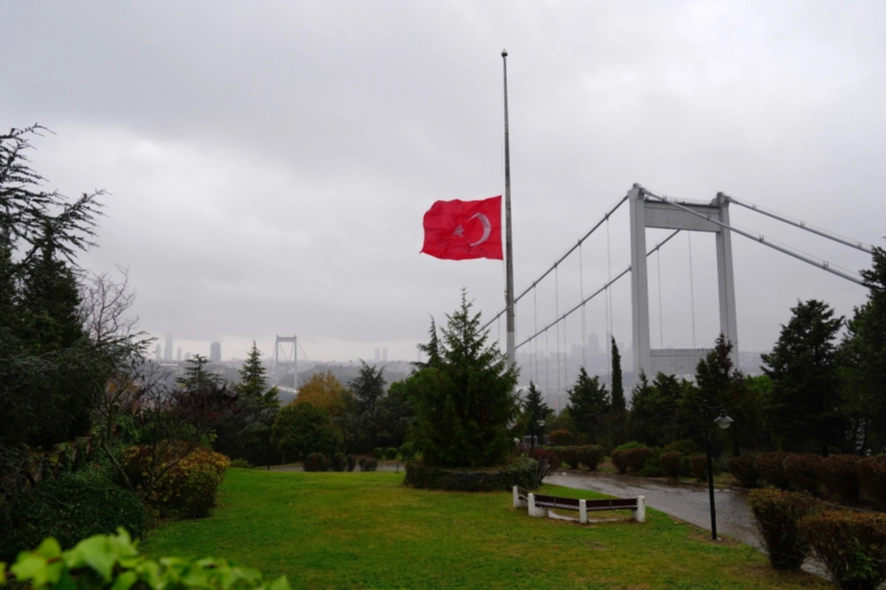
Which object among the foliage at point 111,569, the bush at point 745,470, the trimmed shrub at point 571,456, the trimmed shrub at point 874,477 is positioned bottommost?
the trimmed shrub at point 571,456

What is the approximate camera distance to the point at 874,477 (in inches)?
558

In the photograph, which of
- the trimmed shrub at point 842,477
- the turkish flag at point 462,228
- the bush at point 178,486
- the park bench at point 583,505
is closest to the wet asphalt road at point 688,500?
the park bench at point 583,505

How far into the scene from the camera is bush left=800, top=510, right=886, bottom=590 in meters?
6.72

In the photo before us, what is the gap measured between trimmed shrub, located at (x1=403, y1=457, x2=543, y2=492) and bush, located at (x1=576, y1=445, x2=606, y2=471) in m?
11.2

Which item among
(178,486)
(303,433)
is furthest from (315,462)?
(178,486)

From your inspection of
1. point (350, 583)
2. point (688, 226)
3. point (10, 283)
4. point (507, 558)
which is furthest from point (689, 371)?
point (10, 283)

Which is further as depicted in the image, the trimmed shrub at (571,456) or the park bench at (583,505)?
the trimmed shrub at (571,456)

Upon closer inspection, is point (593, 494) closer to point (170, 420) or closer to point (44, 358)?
point (170, 420)

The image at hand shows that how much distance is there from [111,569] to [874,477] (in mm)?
16701

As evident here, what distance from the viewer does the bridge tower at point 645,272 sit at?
3148cm

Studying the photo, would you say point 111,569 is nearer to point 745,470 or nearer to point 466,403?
point 466,403

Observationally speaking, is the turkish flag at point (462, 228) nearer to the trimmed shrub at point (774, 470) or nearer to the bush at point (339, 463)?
the trimmed shrub at point (774, 470)

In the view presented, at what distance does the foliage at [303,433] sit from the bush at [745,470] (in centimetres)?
1887

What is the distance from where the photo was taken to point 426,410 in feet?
57.3
